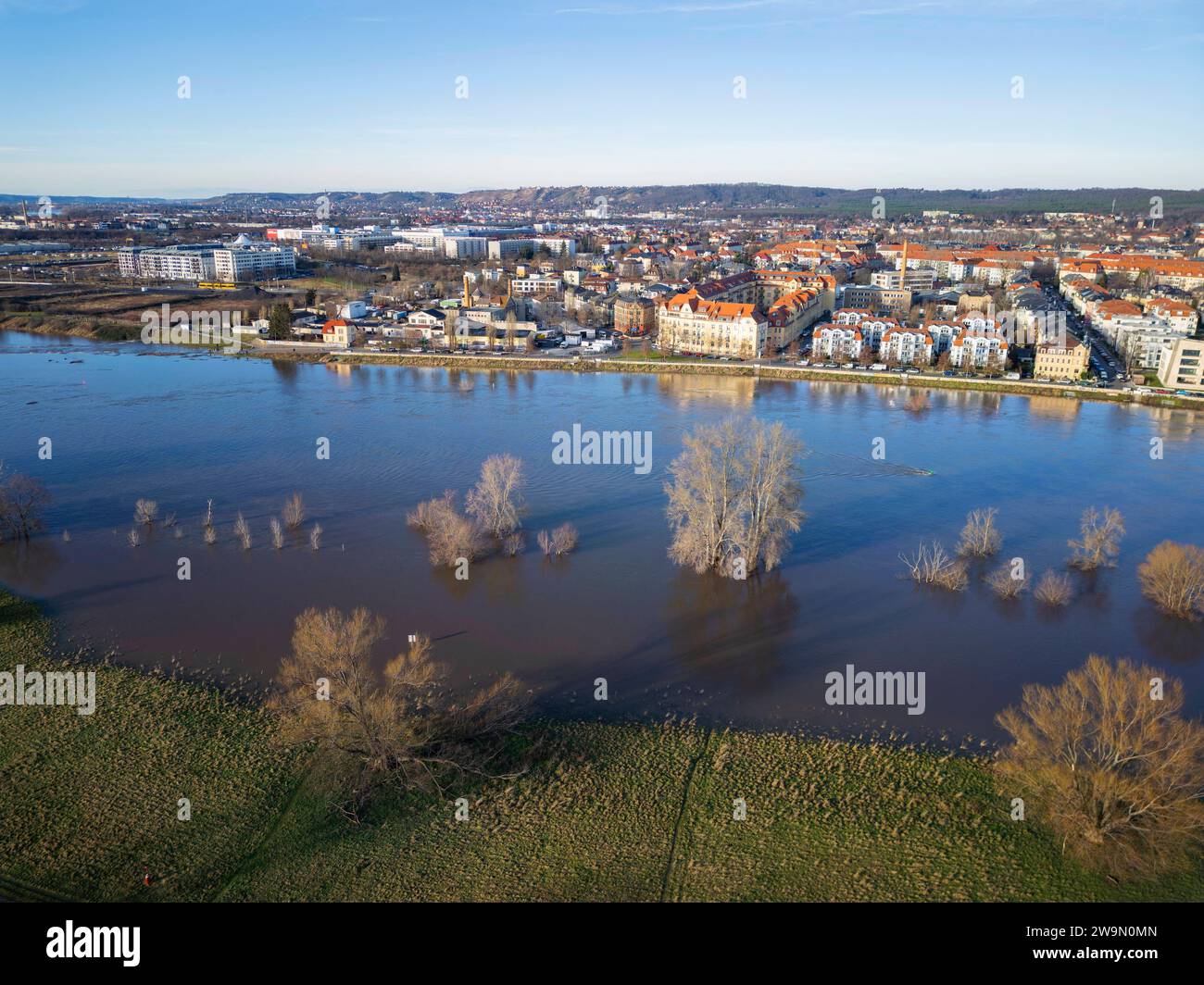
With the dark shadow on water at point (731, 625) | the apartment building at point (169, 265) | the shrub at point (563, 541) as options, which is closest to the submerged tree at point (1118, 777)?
the dark shadow on water at point (731, 625)

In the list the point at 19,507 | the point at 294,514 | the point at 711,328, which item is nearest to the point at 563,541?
the point at 294,514

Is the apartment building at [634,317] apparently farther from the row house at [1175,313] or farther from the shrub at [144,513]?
the shrub at [144,513]

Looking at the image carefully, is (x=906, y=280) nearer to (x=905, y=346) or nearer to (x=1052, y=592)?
(x=905, y=346)

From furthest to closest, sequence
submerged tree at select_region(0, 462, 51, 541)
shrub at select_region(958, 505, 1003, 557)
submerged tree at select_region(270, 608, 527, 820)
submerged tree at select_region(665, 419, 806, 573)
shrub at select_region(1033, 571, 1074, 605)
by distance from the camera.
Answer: submerged tree at select_region(0, 462, 51, 541)
shrub at select_region(958, 505, 1003, 557)
submerged tree at select_region(665, 419, 806, 573)
shrub at select_region(1033, 571, 1074, 605)
submerged tree at select_region(270, 608, 527, 820)

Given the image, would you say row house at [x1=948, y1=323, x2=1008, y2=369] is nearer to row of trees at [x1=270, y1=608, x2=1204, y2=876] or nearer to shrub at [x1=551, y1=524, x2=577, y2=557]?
shrub at [x1=551, y1=524, x2=577, y2=557]

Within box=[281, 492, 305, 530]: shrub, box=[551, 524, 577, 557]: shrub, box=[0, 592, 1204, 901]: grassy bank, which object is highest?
box=[281, 492, 305, 530]: shrub

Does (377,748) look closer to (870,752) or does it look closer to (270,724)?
(270,724)

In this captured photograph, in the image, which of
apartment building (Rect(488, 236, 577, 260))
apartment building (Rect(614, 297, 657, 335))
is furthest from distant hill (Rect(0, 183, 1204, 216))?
apartment building (Rect(614, 297, 657, 335))
